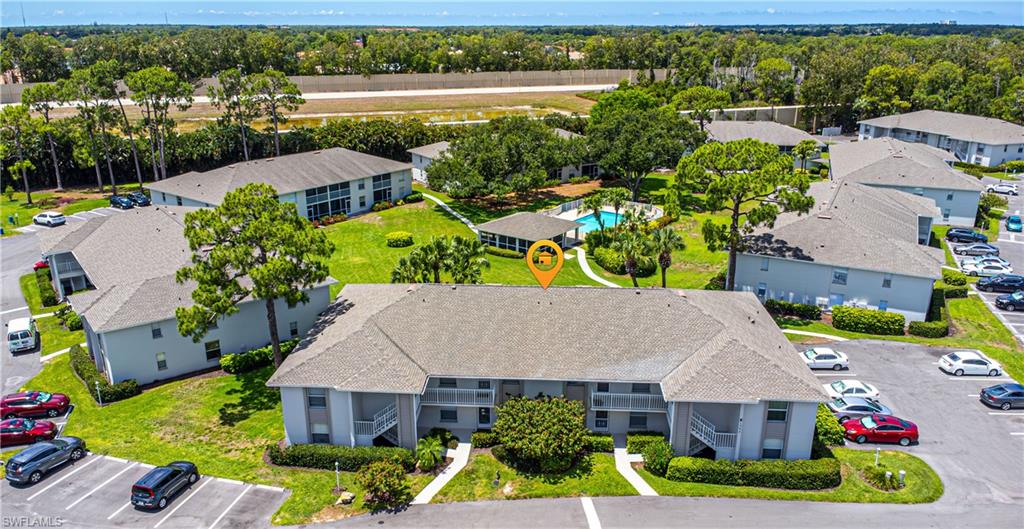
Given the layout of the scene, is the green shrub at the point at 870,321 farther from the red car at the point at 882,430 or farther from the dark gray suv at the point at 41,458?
the dark gray suv at the point at 41,458

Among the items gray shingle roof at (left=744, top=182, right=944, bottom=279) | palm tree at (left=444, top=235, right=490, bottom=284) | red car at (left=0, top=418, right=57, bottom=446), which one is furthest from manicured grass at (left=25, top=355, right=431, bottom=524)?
gray shingle roof at (left=744, top=182, right=944, bottom=279)

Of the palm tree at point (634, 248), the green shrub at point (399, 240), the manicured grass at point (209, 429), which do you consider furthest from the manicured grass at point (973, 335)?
the green shrub at point (399, 240)

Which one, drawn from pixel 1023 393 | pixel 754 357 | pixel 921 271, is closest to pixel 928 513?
pixel 754 357

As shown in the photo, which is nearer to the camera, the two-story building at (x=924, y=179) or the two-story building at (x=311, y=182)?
the two-story building at (x=311, y=182)

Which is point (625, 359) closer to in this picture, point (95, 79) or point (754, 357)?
point (754, 357)

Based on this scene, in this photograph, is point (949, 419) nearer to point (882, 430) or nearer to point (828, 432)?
point (882, 430)

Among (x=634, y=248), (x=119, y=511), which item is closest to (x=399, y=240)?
(x=634, y=248)
